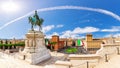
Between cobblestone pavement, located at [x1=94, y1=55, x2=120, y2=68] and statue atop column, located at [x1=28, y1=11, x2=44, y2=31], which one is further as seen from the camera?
statue atop column, located at [x1=28, y1=11, x2=44, y2=31]

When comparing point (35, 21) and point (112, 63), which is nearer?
point (112, 63)

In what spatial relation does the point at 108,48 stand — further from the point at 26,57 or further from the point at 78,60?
the point at 26,57

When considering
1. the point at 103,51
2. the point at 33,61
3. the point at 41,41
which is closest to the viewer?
the point at 103,51

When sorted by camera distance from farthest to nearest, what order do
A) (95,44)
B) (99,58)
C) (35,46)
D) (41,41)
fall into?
(95,44) < (41,41) < (35,46) < (99,58)

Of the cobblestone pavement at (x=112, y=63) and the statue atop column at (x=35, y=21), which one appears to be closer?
the cobblestone pavement at (x=112, y=63)

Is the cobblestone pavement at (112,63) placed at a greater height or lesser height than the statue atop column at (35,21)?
lesser

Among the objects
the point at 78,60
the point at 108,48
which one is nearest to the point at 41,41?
the point at 108,48

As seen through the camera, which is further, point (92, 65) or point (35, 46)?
point (35, 46)

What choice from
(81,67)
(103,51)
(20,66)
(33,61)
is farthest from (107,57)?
(33,61)

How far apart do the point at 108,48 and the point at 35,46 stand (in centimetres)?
1841

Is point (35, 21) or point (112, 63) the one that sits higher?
point (35, 21)

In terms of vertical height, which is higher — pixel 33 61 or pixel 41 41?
pixel 41 41

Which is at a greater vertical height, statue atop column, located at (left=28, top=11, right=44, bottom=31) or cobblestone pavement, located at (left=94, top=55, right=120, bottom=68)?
statue atop column, located at (left=28, top=11, right=44, bottom=31)

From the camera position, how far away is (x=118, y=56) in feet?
50.4
